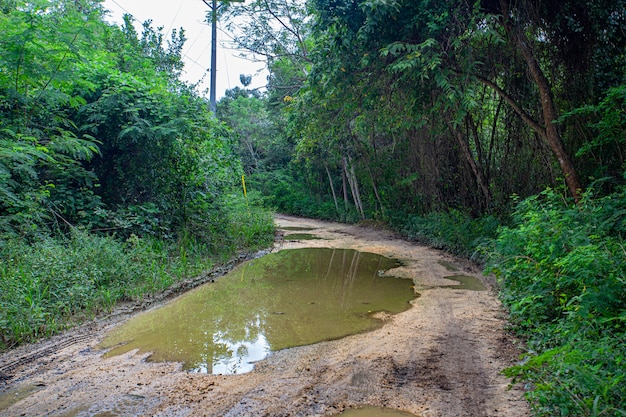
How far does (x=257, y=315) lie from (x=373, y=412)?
315 cm

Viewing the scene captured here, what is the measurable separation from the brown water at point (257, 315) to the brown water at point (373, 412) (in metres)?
1.36

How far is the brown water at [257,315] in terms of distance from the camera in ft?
15.6

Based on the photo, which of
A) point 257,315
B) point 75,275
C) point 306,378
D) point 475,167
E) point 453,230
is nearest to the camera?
point 306,378

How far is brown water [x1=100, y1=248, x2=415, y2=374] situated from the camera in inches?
188

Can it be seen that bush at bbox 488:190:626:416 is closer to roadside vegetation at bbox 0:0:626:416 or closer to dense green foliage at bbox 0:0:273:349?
roadside vegetation at bbox 0:0:626:416

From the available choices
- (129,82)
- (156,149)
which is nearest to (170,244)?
(156,149)

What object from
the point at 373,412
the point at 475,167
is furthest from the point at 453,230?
the point at 373,412

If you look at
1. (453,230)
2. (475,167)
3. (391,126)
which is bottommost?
(453,230)

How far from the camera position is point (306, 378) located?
149 inches

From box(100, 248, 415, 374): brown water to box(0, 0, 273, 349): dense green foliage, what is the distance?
30.7 inches

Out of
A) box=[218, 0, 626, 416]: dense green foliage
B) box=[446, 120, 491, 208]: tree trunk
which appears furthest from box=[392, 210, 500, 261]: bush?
box=[446, 120, 491, 208]: tree trunk

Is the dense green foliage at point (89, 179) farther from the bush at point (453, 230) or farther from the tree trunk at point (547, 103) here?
the tree trunk at point (547, 103)

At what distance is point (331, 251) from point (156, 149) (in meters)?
5.18

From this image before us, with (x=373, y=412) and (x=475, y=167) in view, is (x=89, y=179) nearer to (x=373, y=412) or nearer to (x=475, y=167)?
(x=373, y=412)
